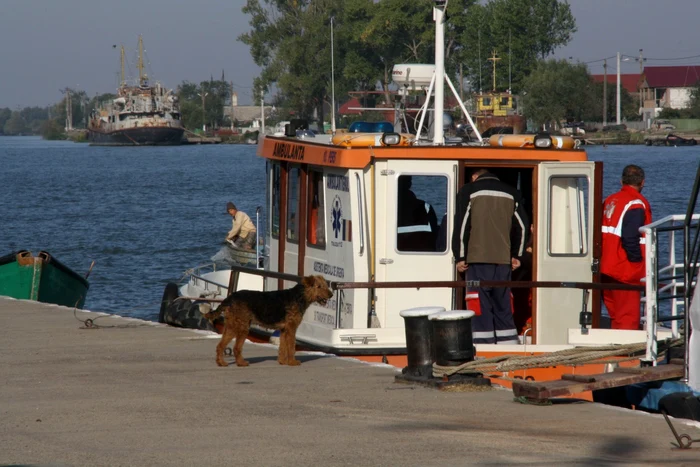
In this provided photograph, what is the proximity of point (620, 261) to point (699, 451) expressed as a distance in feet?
13.4

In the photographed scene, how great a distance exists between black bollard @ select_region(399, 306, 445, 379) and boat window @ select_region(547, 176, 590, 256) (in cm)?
205

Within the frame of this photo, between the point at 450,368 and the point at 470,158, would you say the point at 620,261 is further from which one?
the point at 450,368

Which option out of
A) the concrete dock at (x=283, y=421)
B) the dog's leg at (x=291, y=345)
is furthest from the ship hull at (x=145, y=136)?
the concrete dock at (x=283, y=421)

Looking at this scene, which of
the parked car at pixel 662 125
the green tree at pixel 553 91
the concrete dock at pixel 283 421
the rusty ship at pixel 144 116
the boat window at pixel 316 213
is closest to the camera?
the concrete dock at pixel 283 421

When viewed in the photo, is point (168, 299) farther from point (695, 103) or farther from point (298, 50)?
point (695, 103)

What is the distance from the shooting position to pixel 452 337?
24.8ft

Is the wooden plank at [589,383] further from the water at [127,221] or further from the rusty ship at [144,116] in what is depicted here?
the rusty ship at [144,116]

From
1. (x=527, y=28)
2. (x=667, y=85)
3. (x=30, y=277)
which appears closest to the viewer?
(x=30, y=277)

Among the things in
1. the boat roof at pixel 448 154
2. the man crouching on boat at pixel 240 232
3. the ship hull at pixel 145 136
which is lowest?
the man crouching on boat at pixel 240 232

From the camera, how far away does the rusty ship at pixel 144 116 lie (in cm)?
13562

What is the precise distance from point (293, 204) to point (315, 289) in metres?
2.44

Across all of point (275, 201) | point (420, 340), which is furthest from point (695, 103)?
point (420, 340)

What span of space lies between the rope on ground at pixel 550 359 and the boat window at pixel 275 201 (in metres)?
3.77

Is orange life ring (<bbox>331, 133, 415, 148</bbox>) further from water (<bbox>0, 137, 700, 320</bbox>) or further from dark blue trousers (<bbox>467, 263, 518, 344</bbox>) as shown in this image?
water (<bbox>0, 137, 700, 320</bbox>)
